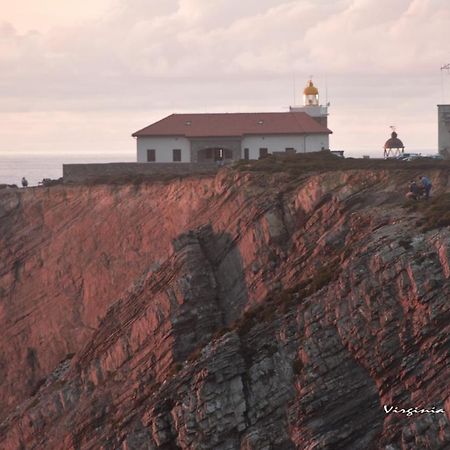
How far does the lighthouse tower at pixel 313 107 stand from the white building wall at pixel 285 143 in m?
8.57

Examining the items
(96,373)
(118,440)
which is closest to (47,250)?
(96,373)

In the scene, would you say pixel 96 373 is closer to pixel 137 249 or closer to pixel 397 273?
pixel 137 249

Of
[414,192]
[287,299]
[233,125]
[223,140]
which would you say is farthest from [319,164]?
[233,125]

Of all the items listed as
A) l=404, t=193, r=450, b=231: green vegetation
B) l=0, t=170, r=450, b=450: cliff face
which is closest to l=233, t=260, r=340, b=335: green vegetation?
l=0, t=170, r=450, b=450: cliff face

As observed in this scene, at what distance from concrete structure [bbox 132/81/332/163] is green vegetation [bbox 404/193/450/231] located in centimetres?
2875

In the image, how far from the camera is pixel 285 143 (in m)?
75.6

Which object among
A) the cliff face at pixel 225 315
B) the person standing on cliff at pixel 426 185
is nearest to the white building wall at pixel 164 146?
the cliff face at pixel 225 315

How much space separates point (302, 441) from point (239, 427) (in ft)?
8.70

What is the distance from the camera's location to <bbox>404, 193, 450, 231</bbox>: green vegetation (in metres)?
41.6

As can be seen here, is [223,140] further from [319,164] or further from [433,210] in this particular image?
[433,210]

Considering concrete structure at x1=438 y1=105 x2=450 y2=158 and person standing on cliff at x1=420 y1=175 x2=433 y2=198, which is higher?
concrete structure at x1=438 y1=105 x2=450 y2=158

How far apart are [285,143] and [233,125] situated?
387cm

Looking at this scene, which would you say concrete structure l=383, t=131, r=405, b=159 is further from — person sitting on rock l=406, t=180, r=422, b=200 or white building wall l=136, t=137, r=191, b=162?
person sitting on rock l=406, t=180, r=422, b=200

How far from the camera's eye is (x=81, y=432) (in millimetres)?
48375
